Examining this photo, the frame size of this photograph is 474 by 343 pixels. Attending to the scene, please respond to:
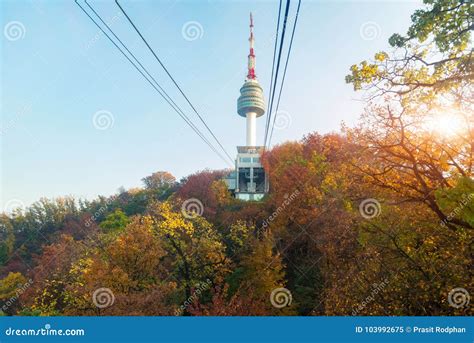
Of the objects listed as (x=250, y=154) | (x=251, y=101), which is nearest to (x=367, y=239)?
(x=250, y=154)

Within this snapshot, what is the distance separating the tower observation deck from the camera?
71.0m

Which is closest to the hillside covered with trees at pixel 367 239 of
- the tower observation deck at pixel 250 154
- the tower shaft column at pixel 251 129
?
the tower observation deck at pixel 250 154

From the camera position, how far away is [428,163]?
1089 cm

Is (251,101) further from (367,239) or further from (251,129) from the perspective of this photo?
(367,239)

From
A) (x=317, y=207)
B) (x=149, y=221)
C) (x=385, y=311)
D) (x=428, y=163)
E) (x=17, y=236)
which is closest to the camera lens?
(x=385, y=311)

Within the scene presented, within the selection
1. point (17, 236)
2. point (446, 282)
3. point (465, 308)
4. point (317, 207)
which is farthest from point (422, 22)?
point (17, 236)

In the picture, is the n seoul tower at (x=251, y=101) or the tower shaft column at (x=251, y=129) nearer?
the n seoul tower at (x=251, y=101)

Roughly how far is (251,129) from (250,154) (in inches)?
1324

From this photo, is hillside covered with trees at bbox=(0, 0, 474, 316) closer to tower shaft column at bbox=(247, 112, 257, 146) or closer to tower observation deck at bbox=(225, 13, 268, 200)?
tower observation deck at bbox=(225, 13, 268, 200)

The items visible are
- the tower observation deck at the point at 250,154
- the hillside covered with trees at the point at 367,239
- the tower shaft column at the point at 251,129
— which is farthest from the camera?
the tower shaft column at the point at 251,129

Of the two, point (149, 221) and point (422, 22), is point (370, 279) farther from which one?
point (149, 221)

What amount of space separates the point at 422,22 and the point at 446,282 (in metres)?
7.67

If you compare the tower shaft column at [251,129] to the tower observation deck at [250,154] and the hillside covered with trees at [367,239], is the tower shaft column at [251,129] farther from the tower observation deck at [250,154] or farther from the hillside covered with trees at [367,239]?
the hillside covered with trees at [367,239]

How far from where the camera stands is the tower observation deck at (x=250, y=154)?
71.0 meters
